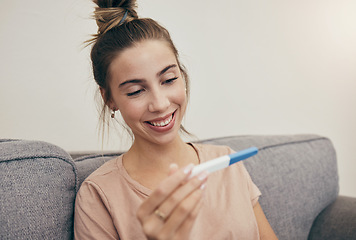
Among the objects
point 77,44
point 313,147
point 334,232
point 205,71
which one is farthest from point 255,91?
point 77,44

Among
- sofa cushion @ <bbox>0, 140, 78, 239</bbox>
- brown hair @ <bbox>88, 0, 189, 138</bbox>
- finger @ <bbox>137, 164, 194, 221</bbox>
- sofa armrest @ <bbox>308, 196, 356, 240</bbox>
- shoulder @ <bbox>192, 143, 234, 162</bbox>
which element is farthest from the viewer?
sofa armrest @ <bbox>308, 196, 356, 240</bbox>

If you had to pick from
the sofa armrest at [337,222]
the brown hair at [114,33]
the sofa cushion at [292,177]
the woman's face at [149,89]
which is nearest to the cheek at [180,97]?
the woman's face at [149,89]

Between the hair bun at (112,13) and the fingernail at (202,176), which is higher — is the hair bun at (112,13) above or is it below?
above

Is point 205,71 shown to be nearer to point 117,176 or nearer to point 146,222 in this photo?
point 117,176

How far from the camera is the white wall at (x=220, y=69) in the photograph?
116 centimetres

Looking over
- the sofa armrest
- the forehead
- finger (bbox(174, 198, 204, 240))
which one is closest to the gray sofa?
the sofa armrest

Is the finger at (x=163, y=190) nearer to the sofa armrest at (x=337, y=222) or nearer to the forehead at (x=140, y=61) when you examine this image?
the forehead at (x=140, y=61)

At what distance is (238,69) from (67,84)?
86 cm

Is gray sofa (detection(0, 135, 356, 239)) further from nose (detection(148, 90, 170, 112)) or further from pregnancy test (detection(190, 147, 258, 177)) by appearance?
pregnancy test (detection(190, 147, 258, 177))

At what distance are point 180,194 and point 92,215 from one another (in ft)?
1.19

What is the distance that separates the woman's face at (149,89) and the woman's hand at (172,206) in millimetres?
284

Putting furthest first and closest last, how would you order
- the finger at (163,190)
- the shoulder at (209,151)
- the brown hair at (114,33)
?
the shoulder at (209,151) → the brown hair at (114,33) → the finger at (163,190)

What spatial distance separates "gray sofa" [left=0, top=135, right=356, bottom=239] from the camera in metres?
0.76

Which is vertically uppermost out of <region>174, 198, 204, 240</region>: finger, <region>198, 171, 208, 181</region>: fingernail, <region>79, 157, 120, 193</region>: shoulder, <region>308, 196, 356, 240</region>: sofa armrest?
<region>198, 171, 208, 181</region>: fingernail
